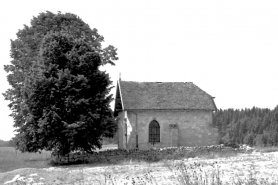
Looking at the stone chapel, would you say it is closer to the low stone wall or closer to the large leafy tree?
the low stone wall

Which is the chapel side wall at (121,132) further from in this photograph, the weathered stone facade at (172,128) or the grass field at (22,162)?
the grass field at (22,162)

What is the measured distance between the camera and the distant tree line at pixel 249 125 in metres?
113

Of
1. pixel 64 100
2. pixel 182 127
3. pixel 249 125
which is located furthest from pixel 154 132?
pixel 249 125

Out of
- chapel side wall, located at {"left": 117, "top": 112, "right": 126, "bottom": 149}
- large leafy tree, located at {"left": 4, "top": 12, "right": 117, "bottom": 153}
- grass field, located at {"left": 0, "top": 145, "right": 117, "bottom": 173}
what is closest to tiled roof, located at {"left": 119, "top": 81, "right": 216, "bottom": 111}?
chapel side wall, located at {"left": 117, "top": 112, "right": 126, "bottom": 149}

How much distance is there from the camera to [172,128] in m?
39.3

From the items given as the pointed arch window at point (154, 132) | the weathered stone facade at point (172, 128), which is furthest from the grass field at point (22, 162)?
the pointed arch window at point (154, 132)

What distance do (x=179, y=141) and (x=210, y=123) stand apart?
3.83 metres

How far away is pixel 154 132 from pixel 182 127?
9.62ft

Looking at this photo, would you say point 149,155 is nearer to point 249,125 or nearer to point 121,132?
point 121,132

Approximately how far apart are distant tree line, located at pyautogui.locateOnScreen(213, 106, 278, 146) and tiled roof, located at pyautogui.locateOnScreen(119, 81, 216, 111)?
69195mm

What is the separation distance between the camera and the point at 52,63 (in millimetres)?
28609

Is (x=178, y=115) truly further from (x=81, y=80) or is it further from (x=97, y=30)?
(x=81, y=80)

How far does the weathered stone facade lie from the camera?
1547 inches

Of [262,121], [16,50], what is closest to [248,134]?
[262,121]
